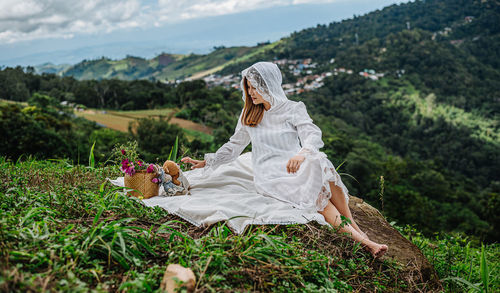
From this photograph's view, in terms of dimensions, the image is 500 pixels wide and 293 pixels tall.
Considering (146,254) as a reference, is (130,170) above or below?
above

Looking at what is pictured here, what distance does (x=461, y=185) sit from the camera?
111ft

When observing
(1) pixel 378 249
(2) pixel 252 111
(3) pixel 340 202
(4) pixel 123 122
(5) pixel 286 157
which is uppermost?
(2) pixel 252 111

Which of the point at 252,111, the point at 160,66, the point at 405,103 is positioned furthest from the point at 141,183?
the point at 160,66

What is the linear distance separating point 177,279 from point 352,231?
159cm

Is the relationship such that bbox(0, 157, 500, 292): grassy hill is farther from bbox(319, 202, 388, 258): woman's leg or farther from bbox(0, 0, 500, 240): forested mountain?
bbox(0, 0, 500, 240): forested mountain

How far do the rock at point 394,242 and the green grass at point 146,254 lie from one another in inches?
6.9

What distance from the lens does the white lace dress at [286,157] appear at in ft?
9.10

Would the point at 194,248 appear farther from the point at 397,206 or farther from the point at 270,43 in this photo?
the point at 270,43

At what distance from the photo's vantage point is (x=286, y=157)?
Answer: 318 cm

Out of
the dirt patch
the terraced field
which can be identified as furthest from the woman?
the dirt patch

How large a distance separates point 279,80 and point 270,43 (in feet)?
397

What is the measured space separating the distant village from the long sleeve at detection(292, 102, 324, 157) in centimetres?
5709

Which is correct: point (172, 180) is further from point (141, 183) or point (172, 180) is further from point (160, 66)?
point (160, 66)

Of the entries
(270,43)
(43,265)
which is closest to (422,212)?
(43,265)
